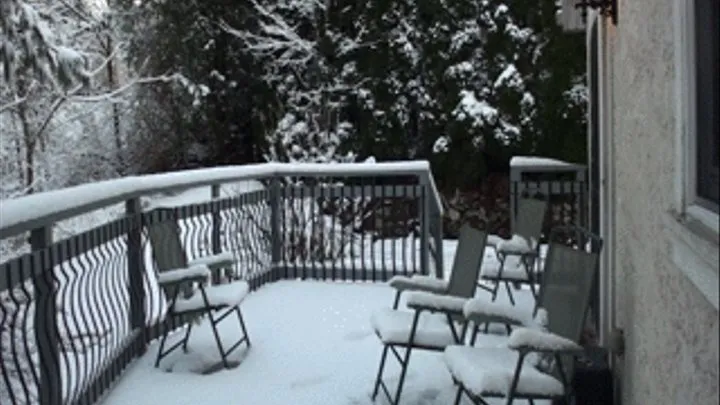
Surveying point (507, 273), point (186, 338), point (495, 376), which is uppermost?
point (495, 376)

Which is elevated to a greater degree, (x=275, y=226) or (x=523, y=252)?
(x=275, y=226)

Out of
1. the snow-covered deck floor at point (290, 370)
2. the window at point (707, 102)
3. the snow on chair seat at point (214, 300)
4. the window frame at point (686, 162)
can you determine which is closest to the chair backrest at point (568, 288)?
the snow-covered deck floor at point (290, 370)

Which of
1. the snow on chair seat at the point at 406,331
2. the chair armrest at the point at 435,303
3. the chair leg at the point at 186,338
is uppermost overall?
the chair armrest at the point at 435,303

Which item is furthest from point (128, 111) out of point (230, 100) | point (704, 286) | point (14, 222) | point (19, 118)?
point (704, 286)

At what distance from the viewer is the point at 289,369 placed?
14.6 feet

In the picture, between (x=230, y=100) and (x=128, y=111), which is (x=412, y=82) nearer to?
(x=230, y=100)

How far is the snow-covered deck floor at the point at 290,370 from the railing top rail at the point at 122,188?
36.0 inches

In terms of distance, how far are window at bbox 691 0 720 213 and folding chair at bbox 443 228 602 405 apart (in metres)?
1.19

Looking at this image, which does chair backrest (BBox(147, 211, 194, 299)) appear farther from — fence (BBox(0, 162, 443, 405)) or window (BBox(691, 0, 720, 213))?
window (BBox(691, 0, 720, 213))

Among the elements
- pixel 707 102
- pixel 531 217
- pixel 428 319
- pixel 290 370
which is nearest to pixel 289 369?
pixel 290 370

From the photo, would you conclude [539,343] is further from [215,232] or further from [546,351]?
[215,232]

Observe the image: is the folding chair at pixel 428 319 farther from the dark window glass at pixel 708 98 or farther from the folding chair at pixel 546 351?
the dark window glass at pixel 708 98

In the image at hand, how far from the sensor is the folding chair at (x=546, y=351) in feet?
9.40

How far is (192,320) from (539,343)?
2.48 metres
